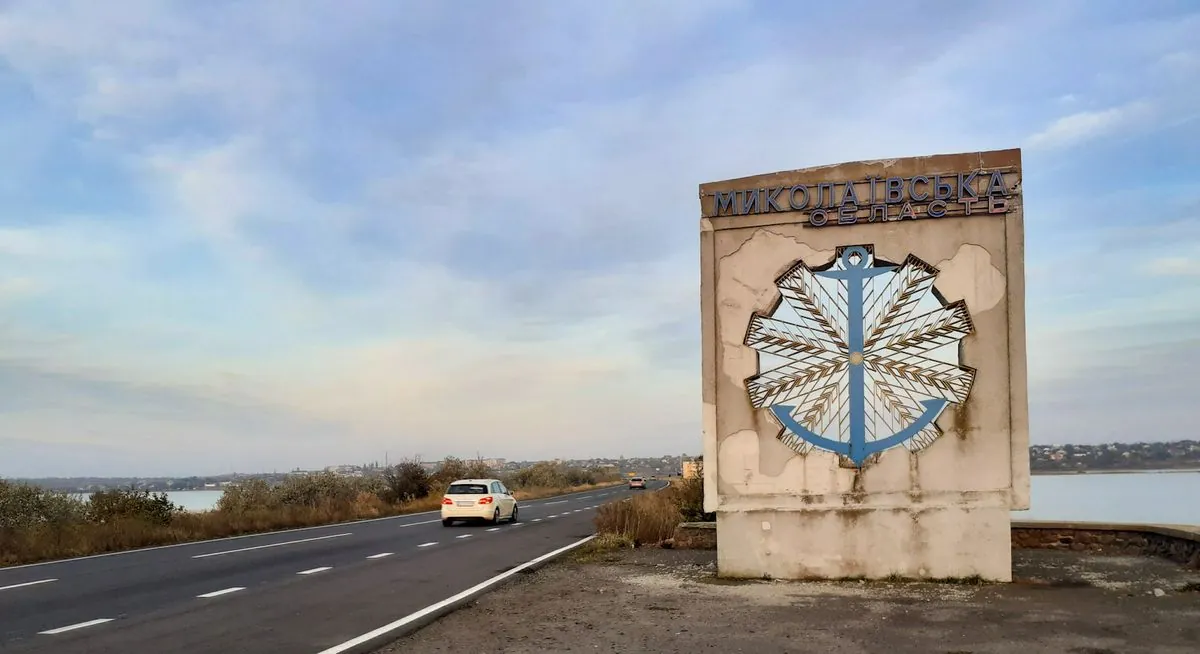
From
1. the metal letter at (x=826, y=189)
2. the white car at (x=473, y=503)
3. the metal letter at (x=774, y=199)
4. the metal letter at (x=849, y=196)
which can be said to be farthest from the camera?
the white car at (x=473, y=503)

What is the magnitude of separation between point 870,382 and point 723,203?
3559 mm

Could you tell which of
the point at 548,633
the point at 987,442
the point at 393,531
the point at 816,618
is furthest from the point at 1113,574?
the point at 393,531

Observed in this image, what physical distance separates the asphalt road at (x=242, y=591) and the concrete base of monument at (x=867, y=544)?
4.49 metres

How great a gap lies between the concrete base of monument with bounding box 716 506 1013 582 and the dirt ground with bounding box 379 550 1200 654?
10.7 inches

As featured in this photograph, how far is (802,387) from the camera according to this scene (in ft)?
44.2

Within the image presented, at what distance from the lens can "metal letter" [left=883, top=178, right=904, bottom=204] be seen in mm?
13312

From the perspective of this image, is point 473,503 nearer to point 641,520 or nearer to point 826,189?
point 641,520

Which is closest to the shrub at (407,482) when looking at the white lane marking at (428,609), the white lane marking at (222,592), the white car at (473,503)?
the white car at (473,503)

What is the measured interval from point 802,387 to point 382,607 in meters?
6.82

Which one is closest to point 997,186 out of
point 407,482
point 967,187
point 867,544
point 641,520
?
point 967,187

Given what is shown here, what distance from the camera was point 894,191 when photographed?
13344 mm

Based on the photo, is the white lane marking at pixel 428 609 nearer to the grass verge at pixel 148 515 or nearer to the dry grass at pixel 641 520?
the dry grass at pixel 641 520

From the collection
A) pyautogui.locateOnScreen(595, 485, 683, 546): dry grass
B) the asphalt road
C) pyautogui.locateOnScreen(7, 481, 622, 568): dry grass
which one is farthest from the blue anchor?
pyautogui.locateOnScreen(7, 481, 622, 568): dry grass

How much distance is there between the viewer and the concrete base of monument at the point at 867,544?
12.6 m
